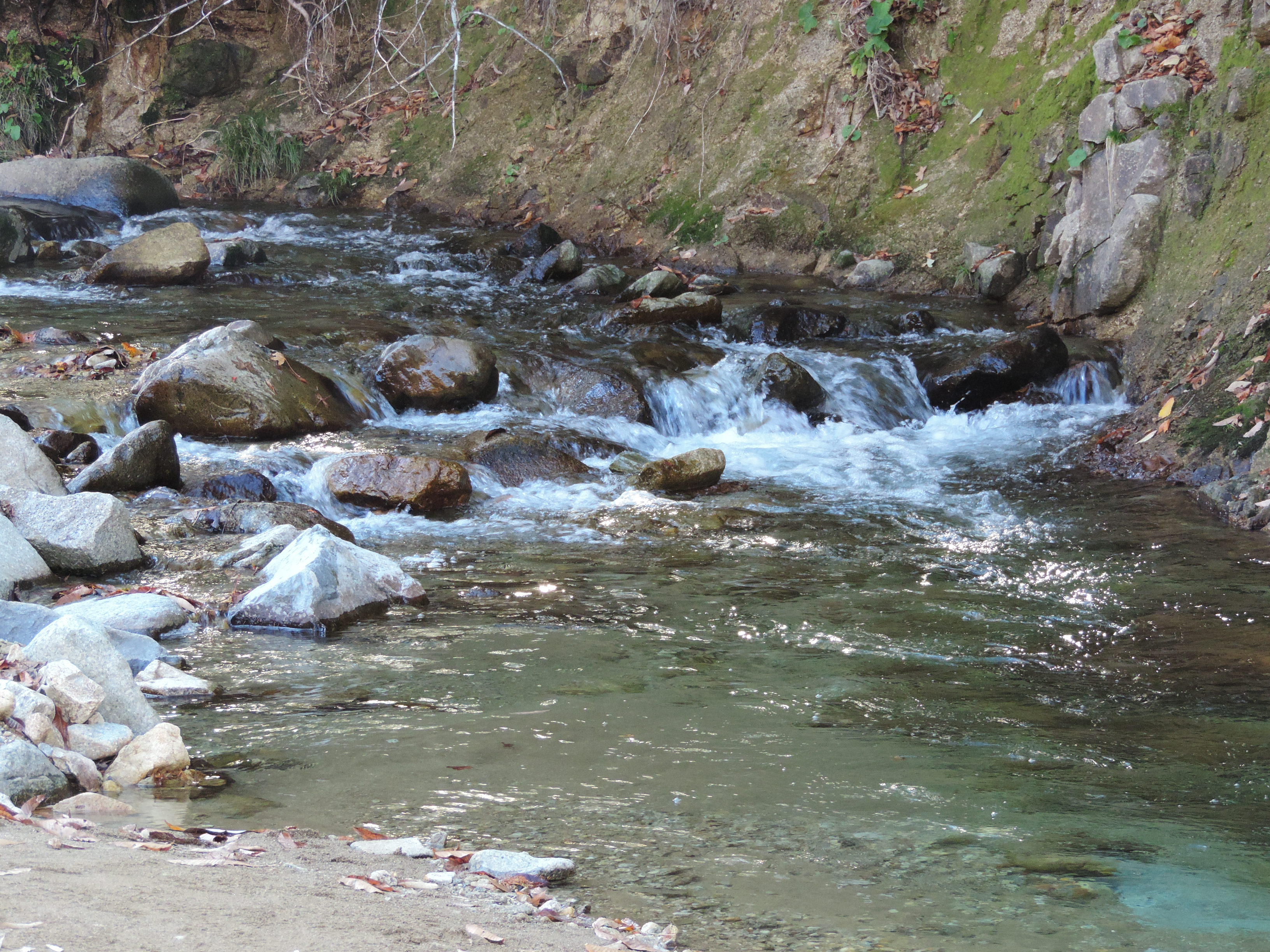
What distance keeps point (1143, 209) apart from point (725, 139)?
5644 mm

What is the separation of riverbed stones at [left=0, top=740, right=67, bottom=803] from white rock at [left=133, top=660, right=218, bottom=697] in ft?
2.97

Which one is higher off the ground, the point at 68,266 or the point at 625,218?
the point at 625,218

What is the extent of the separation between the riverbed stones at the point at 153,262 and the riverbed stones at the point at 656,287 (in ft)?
14.9

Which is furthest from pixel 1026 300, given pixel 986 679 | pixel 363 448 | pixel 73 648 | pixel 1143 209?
pixel 73 648

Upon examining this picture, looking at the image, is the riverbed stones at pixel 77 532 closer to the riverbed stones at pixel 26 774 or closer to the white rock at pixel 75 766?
the white rock at pixel 75 766

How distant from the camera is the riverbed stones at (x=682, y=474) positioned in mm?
7117

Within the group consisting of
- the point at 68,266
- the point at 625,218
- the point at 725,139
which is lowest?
the point at 68,266

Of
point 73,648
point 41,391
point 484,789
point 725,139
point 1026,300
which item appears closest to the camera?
point 484,789

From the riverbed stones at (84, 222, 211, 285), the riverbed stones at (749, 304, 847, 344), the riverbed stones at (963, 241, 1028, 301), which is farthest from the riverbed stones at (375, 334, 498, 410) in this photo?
the riverbed stones at (963, 241, 1028, 301)

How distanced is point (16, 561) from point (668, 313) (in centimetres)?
679

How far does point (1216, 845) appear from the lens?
250cm

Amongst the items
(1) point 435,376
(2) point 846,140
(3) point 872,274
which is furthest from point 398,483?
(2) point 846,140

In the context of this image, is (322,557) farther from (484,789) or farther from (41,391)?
(41,391)

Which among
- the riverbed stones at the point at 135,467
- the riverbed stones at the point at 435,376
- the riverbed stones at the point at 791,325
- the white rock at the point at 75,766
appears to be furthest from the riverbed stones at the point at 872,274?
the white rock at the point at 75,766
